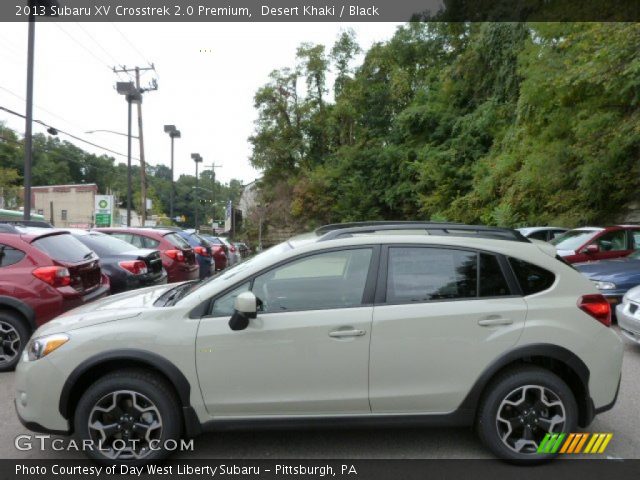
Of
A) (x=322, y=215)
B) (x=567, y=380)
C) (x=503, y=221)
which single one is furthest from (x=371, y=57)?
(x=567, y=380)

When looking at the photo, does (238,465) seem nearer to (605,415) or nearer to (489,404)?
(489,404)

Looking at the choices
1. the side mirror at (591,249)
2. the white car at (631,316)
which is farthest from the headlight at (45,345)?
the side mirror at (591,249)

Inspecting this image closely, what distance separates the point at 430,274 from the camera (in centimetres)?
343

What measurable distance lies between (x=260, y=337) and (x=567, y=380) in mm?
2133

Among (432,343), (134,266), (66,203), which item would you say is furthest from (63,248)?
(66,203)

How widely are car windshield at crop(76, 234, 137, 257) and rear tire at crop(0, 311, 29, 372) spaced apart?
2.54 metres

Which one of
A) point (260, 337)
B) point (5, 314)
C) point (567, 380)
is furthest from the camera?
point (5, 314)

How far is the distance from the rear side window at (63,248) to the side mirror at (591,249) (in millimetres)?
8688

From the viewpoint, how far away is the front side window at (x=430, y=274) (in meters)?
3.36

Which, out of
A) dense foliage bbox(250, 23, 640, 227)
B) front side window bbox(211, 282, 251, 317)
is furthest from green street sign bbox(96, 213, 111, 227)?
front side window bbox(211, 282, 251, 317)

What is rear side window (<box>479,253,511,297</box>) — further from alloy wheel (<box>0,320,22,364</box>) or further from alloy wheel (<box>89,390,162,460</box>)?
alloy wheel (<box>0,320,22,364</box>)

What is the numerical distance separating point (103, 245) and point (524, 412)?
274 inches

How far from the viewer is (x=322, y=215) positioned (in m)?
39.1

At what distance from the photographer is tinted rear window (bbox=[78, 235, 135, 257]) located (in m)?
7.96
